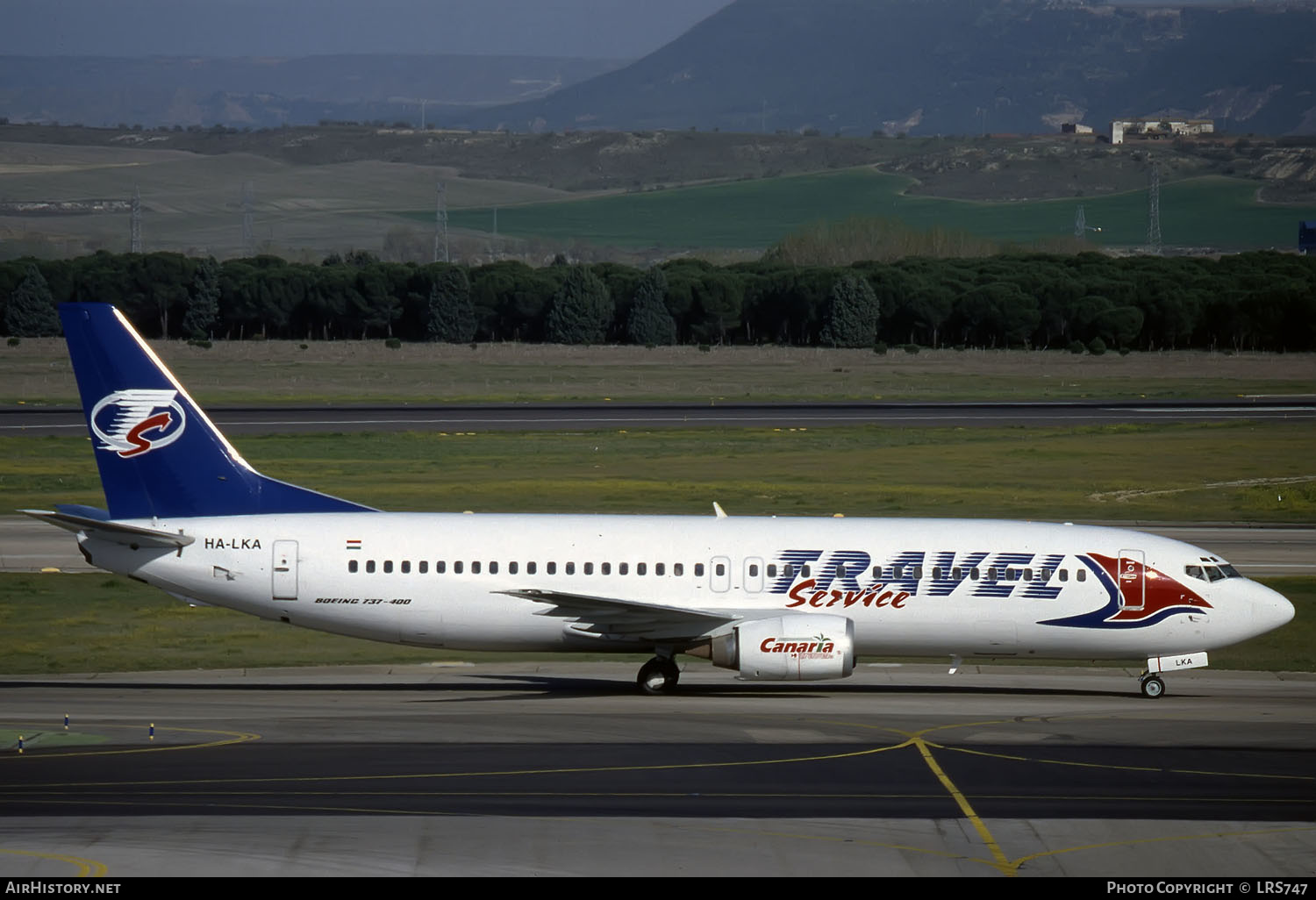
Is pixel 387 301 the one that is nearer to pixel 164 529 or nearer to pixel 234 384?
pixel 234 384

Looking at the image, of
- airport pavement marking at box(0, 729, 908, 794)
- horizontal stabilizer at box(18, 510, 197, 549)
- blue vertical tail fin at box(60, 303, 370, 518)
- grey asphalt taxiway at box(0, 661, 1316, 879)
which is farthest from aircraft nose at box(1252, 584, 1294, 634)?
horizontal stabilizer at box(18, 510, 197, 549)

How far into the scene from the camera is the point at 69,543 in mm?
51312

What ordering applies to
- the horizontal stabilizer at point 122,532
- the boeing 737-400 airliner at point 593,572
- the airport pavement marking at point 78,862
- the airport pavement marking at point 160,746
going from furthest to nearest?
the boeing 737-400 airliner at point 593,572
the horizontal stabilizer at point 122,532
the airport pavement marking at point 160,746
the airport pavement marking at point 78,862

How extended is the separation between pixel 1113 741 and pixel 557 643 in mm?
10988

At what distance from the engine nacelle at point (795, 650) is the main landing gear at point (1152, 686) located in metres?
6.81

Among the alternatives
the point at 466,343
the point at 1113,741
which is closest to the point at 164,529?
the point at 1113,741

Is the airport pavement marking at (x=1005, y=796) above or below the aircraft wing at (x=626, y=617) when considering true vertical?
below

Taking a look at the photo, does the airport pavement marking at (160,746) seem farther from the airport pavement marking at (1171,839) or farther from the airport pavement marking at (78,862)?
the airport pavement marking at (1171,839)

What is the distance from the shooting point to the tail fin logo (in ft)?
104

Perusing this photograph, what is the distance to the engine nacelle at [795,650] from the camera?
30.2 m

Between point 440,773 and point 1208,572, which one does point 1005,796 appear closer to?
point 440,773

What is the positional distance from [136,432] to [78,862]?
1411cm

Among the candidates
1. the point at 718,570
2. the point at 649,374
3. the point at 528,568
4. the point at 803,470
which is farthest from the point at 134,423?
the point at 649,374

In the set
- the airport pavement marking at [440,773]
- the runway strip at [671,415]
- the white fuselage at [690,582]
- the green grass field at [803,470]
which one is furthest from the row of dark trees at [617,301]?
the airport pavement marking at [440,773]
